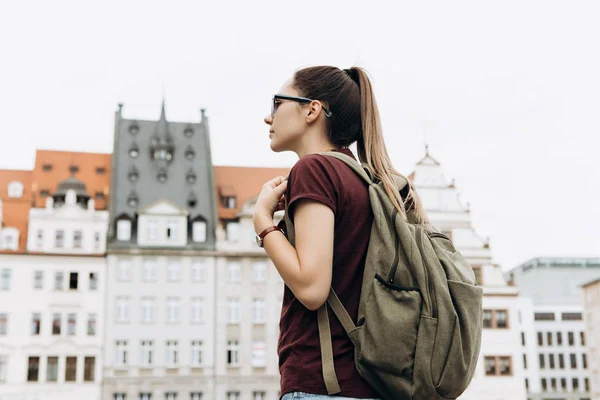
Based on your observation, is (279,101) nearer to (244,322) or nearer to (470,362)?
(470,362)

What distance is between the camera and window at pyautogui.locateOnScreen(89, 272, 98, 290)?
1396 inches

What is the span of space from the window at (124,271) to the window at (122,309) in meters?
0.90

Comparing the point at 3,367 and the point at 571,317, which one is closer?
the point at 3,367

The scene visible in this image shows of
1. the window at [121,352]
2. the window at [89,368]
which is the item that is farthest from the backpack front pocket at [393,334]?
the window at [89,368]

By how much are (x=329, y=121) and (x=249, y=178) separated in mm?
39023

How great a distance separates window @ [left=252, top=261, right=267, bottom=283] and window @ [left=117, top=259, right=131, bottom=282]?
18.3 ft

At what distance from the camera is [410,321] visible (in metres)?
2.01

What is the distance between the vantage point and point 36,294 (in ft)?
115

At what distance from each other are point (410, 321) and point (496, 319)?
33.1 metres

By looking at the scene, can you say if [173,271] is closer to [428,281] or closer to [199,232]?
[199,232]

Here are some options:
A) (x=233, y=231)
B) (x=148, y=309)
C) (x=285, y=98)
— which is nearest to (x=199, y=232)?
(x=233, y=231)

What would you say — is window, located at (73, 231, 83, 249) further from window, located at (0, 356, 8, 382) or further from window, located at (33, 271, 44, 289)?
window, located at (0, 356, 8, 382)

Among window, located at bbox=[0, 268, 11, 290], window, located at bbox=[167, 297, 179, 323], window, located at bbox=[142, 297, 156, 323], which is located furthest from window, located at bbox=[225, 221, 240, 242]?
window, located at bbox=[0, 268, 11, 290]

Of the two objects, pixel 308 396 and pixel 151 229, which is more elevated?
pixel 151 229
